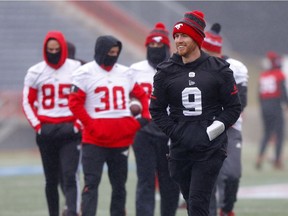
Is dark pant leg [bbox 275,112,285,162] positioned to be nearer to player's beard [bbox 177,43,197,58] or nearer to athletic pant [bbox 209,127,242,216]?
athletic pant [bbox 209,127,242,216]

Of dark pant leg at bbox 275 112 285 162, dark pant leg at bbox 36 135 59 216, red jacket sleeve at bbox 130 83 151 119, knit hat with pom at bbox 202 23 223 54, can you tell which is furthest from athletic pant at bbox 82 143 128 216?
dark pant leg at bbox 275 112 285 162

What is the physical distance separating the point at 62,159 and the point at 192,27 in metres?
2.80

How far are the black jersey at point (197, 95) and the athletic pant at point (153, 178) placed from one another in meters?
1.95

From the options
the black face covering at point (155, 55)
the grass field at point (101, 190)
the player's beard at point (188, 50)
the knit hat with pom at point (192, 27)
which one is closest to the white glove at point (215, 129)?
the player's beard at point (188, 50)

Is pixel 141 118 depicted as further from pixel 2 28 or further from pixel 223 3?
pixel 223 3

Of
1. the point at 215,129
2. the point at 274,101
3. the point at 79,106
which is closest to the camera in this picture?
the point at 215,129

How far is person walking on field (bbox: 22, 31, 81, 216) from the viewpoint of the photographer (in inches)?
389

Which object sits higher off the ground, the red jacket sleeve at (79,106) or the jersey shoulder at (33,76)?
the jersey shoulder at (33,76)

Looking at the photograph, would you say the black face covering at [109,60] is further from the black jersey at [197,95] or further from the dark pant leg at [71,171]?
the black jersey at [197,95]

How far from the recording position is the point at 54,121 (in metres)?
9.92

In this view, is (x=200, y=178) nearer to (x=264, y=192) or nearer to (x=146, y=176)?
(x=146, y=176)

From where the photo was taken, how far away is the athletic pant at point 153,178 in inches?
379

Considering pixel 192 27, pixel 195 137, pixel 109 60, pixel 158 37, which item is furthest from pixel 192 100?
pixel 158 37

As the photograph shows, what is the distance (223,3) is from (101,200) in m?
18.3
